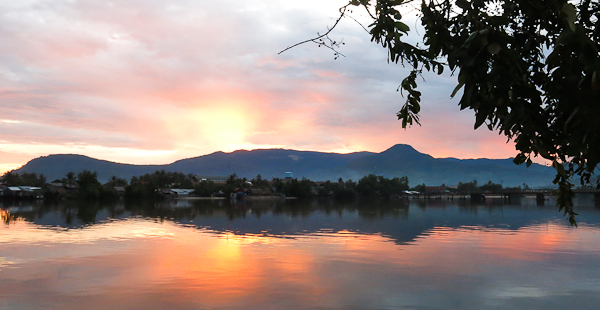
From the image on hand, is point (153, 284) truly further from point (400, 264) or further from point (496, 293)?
point (496, 293)

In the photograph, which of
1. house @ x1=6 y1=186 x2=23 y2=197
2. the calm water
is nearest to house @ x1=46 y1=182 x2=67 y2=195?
house @ x1=6 y1=186 x2=23 y2=197

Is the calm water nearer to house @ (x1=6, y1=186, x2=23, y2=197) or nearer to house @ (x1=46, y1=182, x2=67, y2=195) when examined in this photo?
house @ (x1=46, y1=182, x2=67, y2=195)

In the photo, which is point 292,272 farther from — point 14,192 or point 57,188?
point 57,188

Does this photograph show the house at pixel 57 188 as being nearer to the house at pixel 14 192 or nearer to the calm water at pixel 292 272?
the house at pixel 14 192

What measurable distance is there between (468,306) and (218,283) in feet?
32.9

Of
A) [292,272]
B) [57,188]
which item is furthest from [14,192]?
[292,272]

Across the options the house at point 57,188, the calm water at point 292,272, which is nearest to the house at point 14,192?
the house at point 57,188

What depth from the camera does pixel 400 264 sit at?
23.2 metres

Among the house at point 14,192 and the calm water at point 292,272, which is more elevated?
the house at point 14,192

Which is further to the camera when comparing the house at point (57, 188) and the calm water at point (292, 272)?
the house at point (57, 188)

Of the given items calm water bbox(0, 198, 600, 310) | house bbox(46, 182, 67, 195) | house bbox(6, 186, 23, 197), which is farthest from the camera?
house bbox(6, 186, 23, 197)

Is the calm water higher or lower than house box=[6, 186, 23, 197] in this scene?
lower

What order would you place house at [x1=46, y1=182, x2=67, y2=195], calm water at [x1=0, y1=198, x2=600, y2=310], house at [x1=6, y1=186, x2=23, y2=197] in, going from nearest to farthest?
1. calm water at [x1=0, y1=198, x2=600, y2=310]
2. house at [x1=46, y1=182, x2=67, y2=195]
3. house at [x1=6, y1=186, x2=23, y2=197]

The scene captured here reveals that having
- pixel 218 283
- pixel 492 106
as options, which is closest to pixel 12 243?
pixel 218 283
